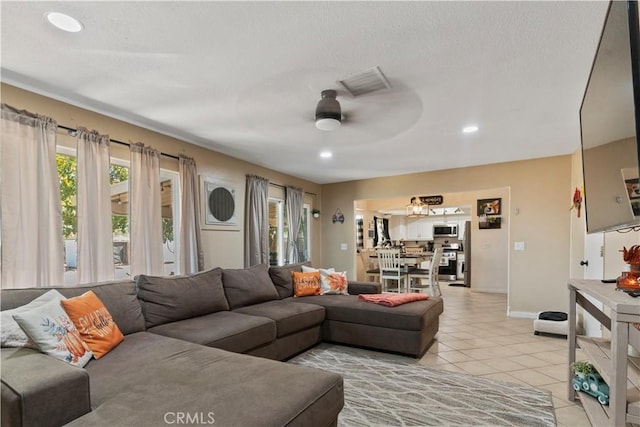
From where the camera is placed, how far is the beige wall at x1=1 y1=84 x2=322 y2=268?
2.61 meters

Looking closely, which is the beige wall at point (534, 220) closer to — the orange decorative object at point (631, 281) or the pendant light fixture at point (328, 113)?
the orange decorative object at point (631, 281)

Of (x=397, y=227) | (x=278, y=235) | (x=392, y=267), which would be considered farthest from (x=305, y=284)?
(x=397, y=227)

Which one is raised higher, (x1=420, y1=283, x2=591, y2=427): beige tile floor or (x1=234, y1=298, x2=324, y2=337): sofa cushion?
(x1=234, y1=298, x2=324, y2=337): sofa cushion

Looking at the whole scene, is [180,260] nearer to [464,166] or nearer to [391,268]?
[391,268]

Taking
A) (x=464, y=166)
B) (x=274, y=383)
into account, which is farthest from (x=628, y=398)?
(x=464, y=166)

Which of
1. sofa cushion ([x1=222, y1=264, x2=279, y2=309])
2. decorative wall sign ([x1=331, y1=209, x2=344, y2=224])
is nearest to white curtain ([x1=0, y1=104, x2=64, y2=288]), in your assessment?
sofa cushion ([x1=222, y1=264, x2=279, y2=309])

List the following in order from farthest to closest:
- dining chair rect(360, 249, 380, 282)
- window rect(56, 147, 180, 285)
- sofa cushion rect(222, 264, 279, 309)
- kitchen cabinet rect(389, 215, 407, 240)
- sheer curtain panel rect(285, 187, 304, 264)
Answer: kitchen cabinet rect(389, 215, 407, 240), dining chair rect(360, 249, 380, 282), sheer curtain panel rect(285, 187, 304, 264), sofa cushion rect(222, 264, 279, 309), window rect(56, 147, 180, 285)

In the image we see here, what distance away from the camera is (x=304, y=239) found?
639 centimetres

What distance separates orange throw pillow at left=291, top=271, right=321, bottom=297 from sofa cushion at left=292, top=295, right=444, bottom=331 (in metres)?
0.28

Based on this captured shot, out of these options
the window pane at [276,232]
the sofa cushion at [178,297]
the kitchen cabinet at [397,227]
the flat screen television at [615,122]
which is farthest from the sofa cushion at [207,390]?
the kitchen cabinet at [397,227]

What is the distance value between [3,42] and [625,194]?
11.1ft

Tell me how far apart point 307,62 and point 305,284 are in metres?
2.89

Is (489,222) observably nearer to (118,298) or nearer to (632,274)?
(632,274)

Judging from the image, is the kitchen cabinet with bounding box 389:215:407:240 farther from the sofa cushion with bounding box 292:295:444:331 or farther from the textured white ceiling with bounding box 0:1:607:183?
the textured white ceiling with bounding box 0:1:607:183
